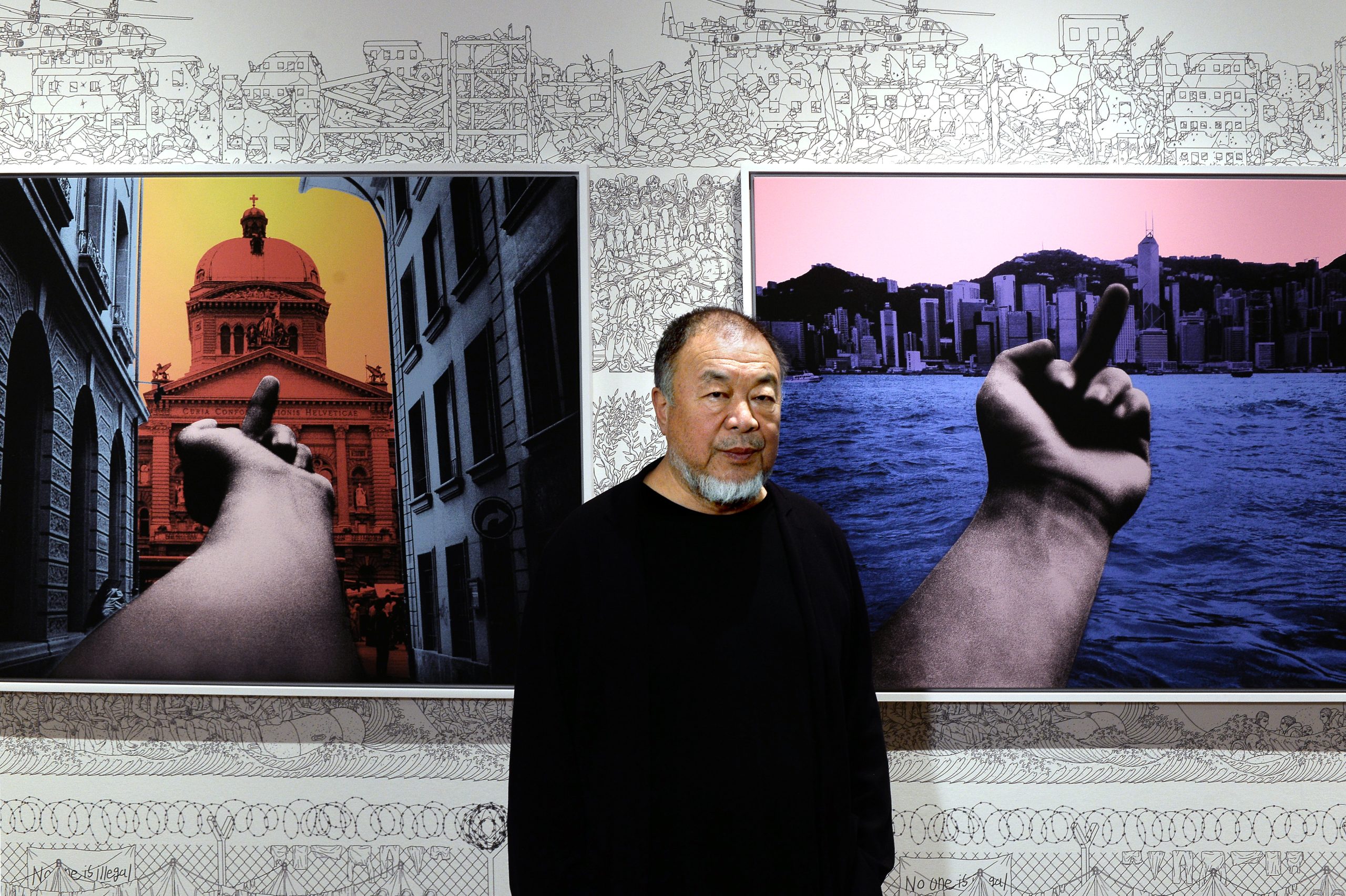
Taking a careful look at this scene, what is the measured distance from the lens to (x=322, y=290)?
2.06 m

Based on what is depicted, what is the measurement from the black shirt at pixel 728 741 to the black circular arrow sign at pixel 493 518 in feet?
2.09

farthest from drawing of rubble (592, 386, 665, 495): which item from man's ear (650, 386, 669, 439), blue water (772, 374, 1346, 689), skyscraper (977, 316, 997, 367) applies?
skyscraper (977, 316, 997, 367)

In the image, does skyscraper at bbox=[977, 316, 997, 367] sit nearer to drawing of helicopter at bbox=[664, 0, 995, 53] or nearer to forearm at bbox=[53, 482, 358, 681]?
drawing of helicopter at bbox=[664, 0, 995, 53]

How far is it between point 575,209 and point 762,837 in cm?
146

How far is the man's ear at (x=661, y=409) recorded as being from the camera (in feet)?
5.18

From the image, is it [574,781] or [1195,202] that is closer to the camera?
[574,781]

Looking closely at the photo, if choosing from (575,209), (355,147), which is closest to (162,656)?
(355,147)

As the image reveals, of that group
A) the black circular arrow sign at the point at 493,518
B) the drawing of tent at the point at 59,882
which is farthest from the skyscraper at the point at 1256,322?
the drawing of tent at the point at 59,882

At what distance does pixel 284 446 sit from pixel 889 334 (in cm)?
151

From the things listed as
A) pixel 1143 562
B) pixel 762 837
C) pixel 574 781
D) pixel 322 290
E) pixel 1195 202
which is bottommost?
pixel 762 837

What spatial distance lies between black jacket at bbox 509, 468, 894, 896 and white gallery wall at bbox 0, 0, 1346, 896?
0.57 meters

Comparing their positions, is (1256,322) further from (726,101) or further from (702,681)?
(702,681)

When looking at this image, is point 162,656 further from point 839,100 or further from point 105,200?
point 839,100

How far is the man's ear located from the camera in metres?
1.58
